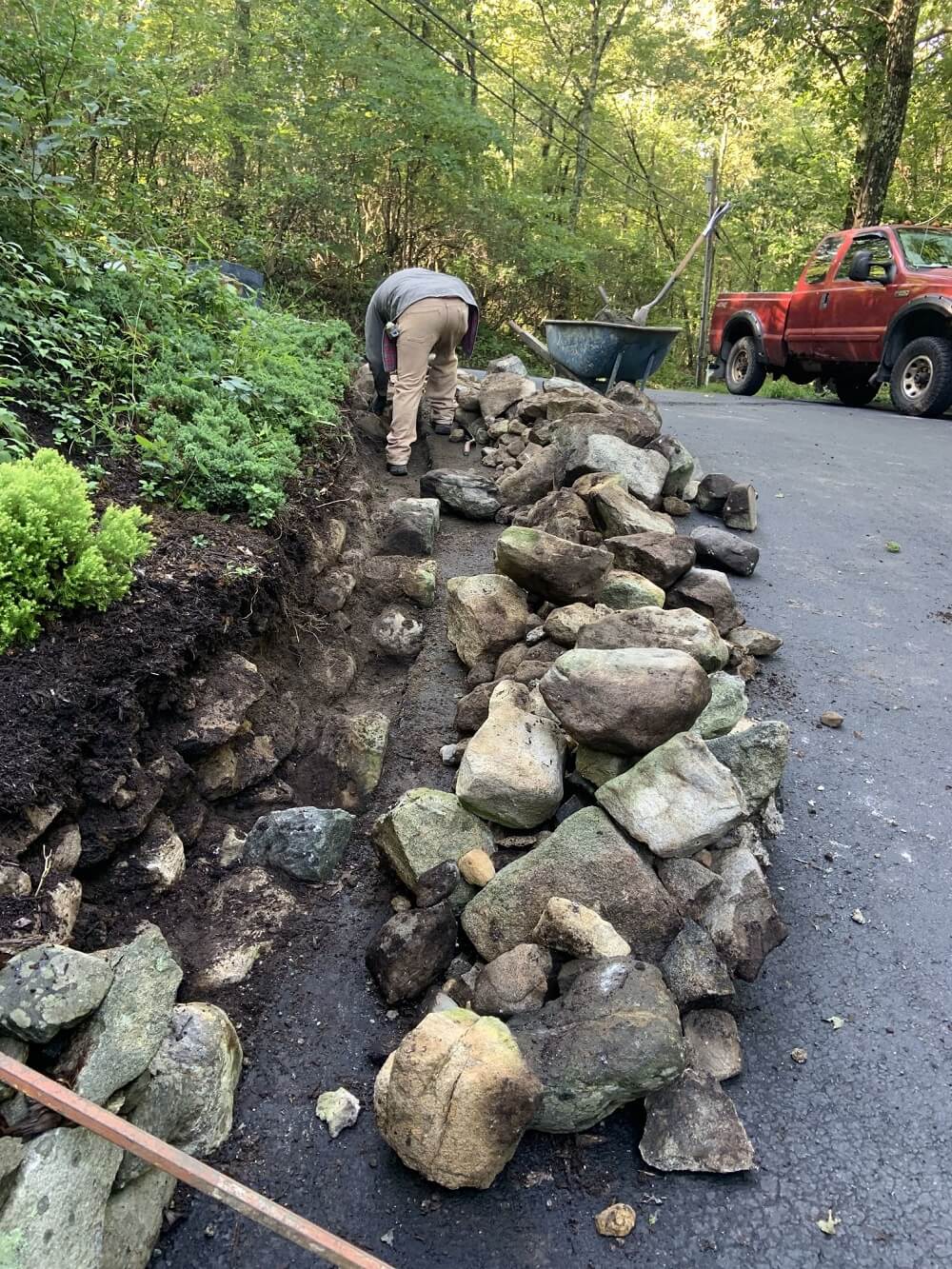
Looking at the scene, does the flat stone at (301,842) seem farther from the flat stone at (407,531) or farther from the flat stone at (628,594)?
the flat stone at (407,531)

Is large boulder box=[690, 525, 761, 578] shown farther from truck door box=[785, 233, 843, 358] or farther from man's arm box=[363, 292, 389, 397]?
truck door box=[785, 233, 843, 358]

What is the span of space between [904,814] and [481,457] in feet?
13.3

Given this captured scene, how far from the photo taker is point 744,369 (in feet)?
37.6

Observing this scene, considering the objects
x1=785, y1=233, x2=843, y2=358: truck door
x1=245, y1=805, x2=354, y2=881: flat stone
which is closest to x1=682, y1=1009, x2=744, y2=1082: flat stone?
x1=245, y1=805, x2=354, y2=881: flat stone

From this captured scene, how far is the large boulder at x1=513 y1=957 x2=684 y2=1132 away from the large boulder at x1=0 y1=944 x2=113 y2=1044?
91 centimetres

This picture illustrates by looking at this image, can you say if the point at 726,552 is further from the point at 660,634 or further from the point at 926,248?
the point at 926,248

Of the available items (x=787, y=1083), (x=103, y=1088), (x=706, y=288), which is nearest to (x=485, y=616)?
(x=787, y=1083)

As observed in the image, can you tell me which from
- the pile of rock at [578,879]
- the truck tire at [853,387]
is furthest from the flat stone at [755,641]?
the truck tire at [853,387]

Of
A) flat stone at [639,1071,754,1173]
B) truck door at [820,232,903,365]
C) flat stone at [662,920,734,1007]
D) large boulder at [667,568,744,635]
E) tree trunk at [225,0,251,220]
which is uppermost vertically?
tree trunk at [225,0,251,220]

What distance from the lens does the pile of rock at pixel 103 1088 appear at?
1.36 metres

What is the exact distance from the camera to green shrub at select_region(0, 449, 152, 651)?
226cm

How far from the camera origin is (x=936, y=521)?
5.48 meters

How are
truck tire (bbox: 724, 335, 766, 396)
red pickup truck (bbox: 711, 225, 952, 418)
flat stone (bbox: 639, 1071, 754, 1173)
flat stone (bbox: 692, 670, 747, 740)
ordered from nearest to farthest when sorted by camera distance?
flat stone (bbox: 639, 1071, 754, 1173)
flat stone (bbox: 692, 670, 747, 740)
red pickup truck (bbox: 711, 225, 952, 418)
truck tire (bbox: 724, 335, 766, 396)

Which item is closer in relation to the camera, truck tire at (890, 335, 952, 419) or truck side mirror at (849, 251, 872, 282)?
truck tire at (890, 335, 952, 419)
